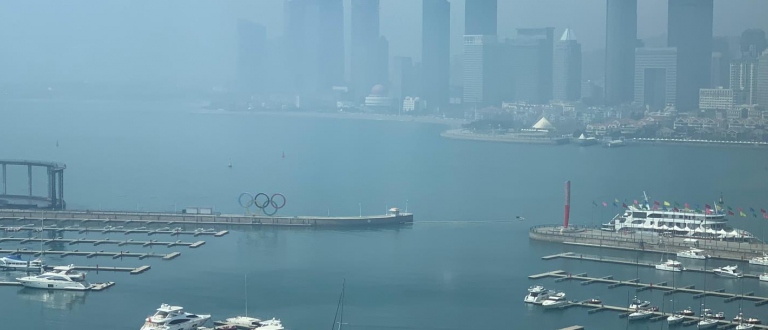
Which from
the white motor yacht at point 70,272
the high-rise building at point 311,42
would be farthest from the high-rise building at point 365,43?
the white motor yacht at point 70,272

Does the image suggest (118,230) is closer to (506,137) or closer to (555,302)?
(555,302)

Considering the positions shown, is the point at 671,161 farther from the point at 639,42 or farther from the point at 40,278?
the point at 639,42

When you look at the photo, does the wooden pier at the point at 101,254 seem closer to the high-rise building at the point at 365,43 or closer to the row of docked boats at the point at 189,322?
the row of docked boats at the point at 189,322

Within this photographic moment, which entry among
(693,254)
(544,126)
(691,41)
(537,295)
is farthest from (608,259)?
(691,41)

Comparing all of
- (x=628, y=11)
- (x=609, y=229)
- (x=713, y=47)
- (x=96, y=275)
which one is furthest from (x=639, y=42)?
(x=96, y=275)

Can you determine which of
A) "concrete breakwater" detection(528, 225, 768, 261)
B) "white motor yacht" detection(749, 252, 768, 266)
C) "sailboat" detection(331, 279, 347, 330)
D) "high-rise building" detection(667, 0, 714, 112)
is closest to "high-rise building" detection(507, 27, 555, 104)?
"high-rise building" detection(667, 0, 714, 112)
